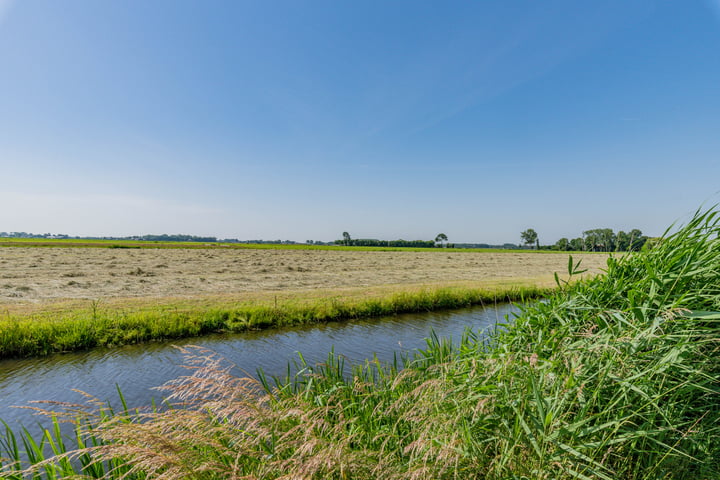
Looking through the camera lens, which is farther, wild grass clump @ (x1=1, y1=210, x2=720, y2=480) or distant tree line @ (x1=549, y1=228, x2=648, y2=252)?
distant tree line @ (x1=549, y1=228, x2=648, y2=252)

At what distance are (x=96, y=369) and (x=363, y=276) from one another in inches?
969

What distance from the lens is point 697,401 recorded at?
3270 millimetres

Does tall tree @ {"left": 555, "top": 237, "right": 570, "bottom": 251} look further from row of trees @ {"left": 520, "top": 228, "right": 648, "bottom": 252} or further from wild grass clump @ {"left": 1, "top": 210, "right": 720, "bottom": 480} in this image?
wild grass clump @ {"left": 1, "top": 210, "right": 720, "bottom": 480}

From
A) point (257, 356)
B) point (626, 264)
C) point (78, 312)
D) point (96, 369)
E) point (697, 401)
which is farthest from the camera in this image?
point (78, 312)

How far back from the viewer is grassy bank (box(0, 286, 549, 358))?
1156cm

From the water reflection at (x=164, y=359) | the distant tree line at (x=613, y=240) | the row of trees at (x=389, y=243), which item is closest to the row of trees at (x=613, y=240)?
the distant tree line at (x=613, y=240)

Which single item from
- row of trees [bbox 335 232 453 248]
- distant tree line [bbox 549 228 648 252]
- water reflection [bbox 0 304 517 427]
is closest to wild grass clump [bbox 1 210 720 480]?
distant tree line [bbox 549 228 648 252]

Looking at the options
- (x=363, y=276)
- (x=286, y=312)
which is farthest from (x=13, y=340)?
(x=363, y=276)

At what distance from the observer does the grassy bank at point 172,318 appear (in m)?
11.6

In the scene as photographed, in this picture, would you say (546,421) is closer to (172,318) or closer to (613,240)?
(613,240)

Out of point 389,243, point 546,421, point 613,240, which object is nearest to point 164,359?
point 546,421

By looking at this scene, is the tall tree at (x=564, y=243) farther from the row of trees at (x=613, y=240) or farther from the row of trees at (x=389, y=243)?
the row of trees at (x=389, y=243)

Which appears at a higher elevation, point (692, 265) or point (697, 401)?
point (692, 265)

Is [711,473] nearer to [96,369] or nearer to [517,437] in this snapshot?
[517,437]
